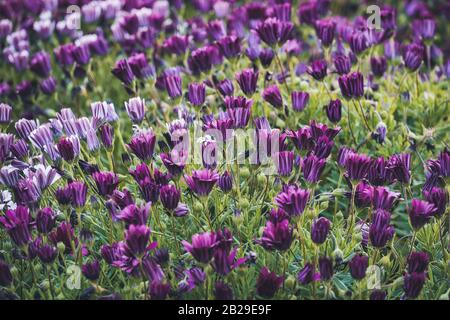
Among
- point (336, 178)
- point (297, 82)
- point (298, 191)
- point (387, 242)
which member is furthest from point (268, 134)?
point (297, 82)

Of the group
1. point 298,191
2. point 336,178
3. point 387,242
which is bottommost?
point 336,178

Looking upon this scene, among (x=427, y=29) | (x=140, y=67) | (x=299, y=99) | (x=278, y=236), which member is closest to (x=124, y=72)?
(x=140, y=67)

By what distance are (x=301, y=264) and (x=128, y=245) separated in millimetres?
725

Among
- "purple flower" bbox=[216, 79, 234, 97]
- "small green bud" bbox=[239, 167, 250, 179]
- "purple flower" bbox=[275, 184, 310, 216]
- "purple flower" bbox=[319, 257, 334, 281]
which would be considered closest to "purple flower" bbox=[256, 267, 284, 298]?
"purple flower" bbox=[319, 257, 334, 281]

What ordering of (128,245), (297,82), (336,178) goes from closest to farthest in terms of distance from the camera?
(128,245) < (336,178) < (297,82)

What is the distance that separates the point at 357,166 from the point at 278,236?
0.49 meters

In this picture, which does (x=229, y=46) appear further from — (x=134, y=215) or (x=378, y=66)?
(x=134, y=215)

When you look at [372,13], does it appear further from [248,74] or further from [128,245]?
[128,245]

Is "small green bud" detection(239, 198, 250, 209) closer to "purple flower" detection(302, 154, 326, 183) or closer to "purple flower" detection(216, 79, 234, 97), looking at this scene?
"purple flower" detection(302, 154, 326, 183)

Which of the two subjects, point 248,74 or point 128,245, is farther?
point 248,74

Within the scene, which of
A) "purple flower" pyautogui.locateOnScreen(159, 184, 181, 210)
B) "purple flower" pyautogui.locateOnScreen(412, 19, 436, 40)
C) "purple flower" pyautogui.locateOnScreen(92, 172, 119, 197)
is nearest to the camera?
"purple flower" pyautogui.locateOnScreen(159, 184, 181, 210)

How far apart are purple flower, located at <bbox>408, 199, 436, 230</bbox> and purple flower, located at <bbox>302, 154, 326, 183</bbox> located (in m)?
0.38

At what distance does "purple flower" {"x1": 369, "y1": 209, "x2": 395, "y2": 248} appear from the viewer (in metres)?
2.50
